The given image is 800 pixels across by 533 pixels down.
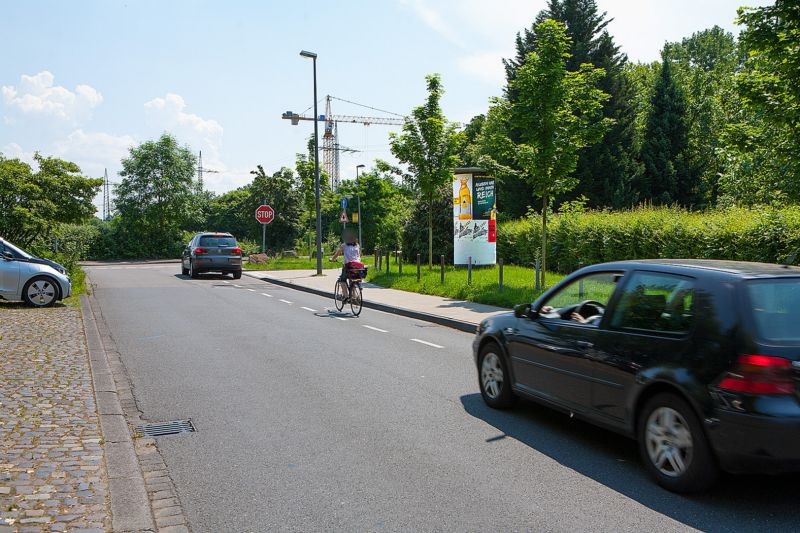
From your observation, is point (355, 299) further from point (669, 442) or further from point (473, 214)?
point (669, 442)

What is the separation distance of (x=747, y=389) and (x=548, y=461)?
1617 millimetres

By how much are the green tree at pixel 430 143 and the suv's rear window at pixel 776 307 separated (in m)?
18.2

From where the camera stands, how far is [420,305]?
16.6m

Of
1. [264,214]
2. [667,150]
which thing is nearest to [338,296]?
[264,214]

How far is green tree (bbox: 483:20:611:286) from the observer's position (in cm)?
1692

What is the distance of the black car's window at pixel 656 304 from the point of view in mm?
4742

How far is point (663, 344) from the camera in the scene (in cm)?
474

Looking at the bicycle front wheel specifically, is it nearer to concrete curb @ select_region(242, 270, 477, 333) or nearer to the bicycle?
the bicycle

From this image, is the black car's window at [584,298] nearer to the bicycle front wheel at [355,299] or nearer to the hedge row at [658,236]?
the hedge row at [658,236]

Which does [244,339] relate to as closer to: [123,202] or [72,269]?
[72,269]

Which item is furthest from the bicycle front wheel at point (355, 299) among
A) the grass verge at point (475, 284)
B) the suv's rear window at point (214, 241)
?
the suv's rear window at point (214, 241)

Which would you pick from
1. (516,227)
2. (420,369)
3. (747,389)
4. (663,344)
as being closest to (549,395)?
(663,344)

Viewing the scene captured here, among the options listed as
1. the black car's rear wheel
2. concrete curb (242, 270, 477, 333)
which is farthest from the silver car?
the black car's rear wheel

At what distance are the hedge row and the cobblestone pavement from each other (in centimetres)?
1118
